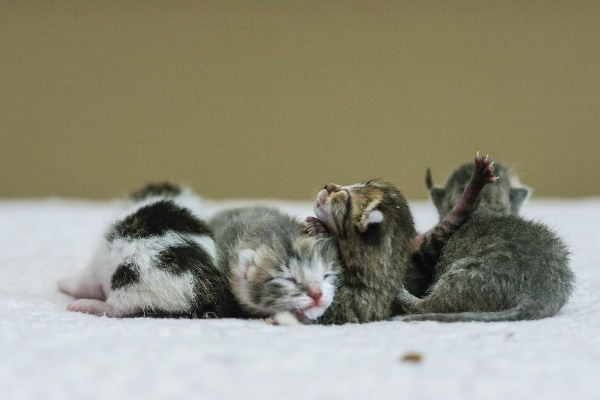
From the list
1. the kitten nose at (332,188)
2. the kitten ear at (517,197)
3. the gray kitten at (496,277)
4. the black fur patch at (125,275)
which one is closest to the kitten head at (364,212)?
the kitten nose at (332,188)

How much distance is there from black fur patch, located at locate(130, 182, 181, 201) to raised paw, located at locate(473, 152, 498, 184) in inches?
34.9

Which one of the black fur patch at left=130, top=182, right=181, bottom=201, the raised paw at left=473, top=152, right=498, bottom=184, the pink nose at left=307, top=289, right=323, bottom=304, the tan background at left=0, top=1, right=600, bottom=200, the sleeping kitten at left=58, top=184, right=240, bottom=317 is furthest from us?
the tan background at left=0, top=1, right=600, bottom=200

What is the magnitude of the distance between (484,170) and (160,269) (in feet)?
2.69

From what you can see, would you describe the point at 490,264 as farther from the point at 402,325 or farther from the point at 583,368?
A: the point at 583,368

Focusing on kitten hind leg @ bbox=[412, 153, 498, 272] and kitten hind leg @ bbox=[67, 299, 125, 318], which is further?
kitten hind leg @ bbox=[412, 153, 498, 272]

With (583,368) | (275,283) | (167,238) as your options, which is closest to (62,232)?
(167,238)

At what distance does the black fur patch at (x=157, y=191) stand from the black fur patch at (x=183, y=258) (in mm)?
467

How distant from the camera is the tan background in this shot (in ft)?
14.4

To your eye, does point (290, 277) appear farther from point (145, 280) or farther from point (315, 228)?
point (145, 280)

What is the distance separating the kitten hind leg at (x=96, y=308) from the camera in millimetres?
1598

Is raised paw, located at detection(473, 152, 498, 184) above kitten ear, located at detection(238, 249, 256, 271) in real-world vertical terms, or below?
above

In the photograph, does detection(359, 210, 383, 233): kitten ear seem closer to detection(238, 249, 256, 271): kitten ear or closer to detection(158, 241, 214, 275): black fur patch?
detection(238, 249, 256, 271): kitten ear

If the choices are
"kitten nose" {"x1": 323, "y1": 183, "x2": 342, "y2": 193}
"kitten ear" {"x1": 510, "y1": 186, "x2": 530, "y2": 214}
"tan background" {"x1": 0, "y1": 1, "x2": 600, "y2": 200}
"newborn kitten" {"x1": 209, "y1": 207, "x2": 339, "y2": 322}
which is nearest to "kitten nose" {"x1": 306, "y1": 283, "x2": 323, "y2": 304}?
"newborn kitten" {"x1": 209, "y1": 207, "x2": 339, "y2": 322}

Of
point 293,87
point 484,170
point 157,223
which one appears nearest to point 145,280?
point 157,223
